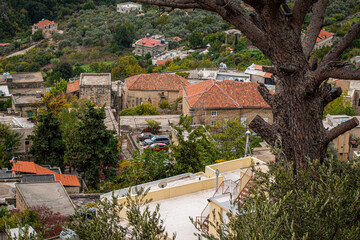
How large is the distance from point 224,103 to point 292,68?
79.3 feet

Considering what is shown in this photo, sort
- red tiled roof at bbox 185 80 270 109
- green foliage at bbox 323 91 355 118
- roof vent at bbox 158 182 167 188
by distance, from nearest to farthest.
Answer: roof vent at bbox 158 182 167 188 → red tiled roof at bbox 185 80 270 109 → green foliage at bbox 323 91 355 118

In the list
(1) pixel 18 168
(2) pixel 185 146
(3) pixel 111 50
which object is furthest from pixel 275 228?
(3) pixel 111 50

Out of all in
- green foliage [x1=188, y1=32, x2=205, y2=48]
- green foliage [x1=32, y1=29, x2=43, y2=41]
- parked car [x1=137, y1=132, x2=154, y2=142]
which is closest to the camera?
parked car [x1=137, y1=132, x2=154, y2=142]

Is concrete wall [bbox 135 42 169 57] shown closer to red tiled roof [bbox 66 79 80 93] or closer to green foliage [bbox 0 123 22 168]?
red tiled roof [bbox 66 79 80 93]

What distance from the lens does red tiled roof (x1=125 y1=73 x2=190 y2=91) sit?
39.9m

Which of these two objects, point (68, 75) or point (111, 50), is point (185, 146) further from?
point (111, 50)

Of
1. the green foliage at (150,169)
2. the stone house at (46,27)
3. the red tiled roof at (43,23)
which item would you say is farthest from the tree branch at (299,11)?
the red tiled roof at (43,23)

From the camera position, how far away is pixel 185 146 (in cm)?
1756

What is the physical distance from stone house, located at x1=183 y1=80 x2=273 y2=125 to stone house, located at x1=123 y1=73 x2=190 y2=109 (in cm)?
757

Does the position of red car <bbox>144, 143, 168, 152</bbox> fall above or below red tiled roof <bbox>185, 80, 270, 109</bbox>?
below

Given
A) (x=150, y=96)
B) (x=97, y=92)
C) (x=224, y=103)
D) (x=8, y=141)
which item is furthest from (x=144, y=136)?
(x=97, y=92)

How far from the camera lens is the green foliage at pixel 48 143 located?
24.7 m

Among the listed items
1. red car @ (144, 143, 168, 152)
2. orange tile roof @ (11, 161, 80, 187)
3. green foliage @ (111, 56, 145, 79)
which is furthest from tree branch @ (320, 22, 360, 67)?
green foliage @ (111, 56, 145, 79)

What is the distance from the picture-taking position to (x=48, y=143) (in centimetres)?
2480
